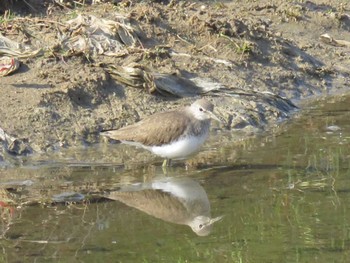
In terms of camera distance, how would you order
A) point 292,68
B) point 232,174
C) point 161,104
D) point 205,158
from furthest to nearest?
1. point 292,68
2. point 161,104
3. point 205,158
4. point 232,174

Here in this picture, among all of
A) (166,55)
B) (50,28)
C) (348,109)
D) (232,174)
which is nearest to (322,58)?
(348,109)

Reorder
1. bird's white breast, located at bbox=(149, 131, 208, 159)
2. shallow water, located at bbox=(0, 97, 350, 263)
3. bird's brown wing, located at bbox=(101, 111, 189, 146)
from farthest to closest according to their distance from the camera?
bird's brown wing, located at bbox=(101, 111, 189, 146)
bird's white breast, located at bbox=(149, 131, 208, 159)
shallow water, located at bbox=(0, 97, 350, 263)

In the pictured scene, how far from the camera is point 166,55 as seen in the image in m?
11.8

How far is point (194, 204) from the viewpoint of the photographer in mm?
8133

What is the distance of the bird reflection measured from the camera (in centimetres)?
763

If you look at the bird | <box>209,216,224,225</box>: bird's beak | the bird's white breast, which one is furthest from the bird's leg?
<box>209,216,224,225</box>: bird's beak

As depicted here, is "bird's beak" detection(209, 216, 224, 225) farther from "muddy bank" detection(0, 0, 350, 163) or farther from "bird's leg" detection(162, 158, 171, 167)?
"muddy bank" detection(0, 0, 350, 163)

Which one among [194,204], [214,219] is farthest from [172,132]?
[214,219]

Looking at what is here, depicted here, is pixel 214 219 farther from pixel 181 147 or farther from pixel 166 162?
pixel 166 162

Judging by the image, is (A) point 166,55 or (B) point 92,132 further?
(A) point 166,55

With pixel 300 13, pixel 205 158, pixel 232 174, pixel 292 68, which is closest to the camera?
pixel 232 174

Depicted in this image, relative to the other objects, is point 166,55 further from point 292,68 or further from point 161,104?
point 292,68

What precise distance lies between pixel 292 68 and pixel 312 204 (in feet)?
17.1

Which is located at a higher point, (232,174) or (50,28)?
(50,28)
